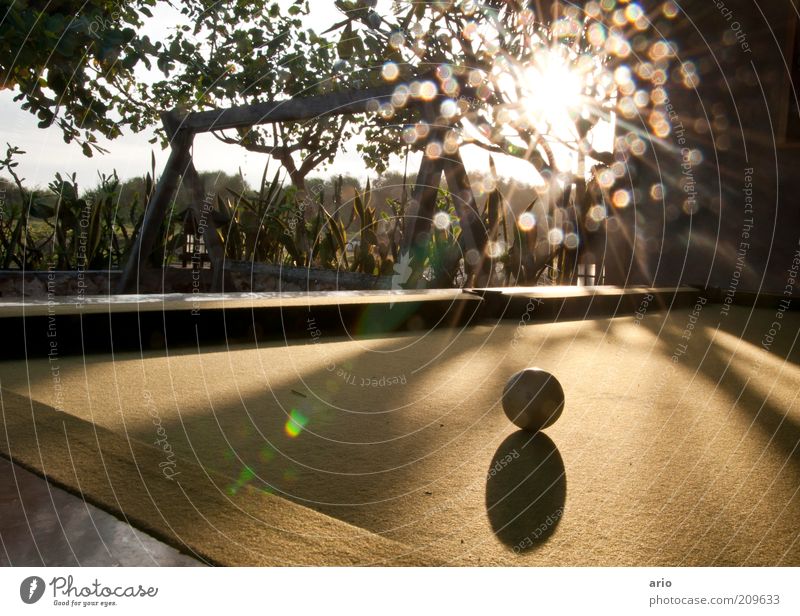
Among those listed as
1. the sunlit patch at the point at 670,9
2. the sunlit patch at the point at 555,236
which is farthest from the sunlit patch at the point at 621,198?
the sunlit patch at the point at 670,9

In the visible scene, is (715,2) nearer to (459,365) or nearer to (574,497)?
(459,365)

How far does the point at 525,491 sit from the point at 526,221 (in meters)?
6.82

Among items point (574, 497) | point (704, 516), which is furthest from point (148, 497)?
point (704, 516)

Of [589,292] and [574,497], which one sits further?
[589,292]

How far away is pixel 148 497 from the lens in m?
1.36

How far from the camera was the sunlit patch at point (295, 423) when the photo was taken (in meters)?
2.12

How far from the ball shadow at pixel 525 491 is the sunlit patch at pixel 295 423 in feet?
1.94

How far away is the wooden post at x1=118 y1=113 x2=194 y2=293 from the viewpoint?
7160 mm

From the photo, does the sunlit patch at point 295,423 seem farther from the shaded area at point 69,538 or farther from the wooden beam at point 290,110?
the wooden beam at point 290,110

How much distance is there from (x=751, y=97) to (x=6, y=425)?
25.2ft

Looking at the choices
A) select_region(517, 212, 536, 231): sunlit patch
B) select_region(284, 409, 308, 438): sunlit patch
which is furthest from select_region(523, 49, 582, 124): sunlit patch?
select_region(284, 409, 308, 438): sunlit patch

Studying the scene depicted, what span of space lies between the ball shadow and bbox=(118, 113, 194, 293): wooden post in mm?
5860

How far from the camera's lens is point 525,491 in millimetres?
1675

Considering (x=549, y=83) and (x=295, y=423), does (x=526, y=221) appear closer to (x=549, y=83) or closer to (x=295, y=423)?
(x=549, y=83)
